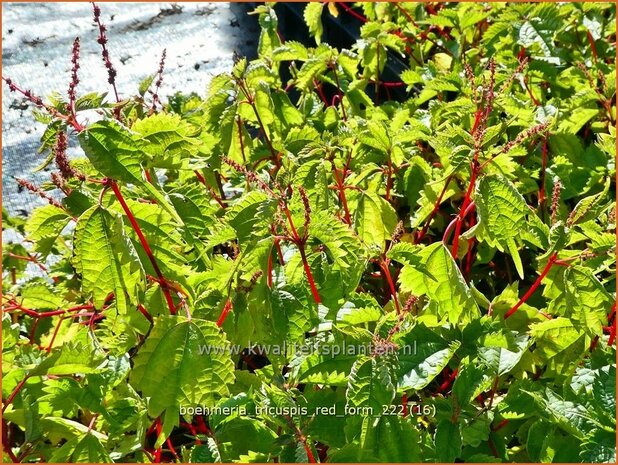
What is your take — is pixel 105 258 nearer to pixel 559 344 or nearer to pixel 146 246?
pixel 146 246

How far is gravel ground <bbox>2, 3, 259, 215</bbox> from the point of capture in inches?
149

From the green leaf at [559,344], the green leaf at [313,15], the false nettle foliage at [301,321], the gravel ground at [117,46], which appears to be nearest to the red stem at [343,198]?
the false nettle foliage at [301,321]

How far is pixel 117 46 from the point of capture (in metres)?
4.18

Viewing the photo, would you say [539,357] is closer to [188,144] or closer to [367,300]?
[367,300]

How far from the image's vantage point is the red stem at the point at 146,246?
3.94ft

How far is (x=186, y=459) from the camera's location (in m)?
1.35

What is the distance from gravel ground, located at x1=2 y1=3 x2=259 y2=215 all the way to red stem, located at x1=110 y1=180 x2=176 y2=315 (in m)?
2.34

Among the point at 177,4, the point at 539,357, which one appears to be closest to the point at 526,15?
the point at 539,357

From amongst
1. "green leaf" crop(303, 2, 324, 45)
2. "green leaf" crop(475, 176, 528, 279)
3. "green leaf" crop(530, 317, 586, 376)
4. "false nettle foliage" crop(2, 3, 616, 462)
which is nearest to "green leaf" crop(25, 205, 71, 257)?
"false nettle foliage" crop(2, 3, 616, 462)

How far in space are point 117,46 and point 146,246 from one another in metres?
3.19

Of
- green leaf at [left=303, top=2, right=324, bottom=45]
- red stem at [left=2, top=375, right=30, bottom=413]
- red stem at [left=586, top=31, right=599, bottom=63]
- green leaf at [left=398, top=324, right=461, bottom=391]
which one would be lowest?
red stem at [left=2, top=375, right=30, bottom=413]

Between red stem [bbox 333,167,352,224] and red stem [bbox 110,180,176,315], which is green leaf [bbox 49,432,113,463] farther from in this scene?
red stem [bbox 333,167,352,224]

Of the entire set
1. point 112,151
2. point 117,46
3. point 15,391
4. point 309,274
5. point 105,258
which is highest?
point 112,151

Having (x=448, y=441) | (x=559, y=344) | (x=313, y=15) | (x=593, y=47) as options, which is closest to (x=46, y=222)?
(x=448, y=441)
